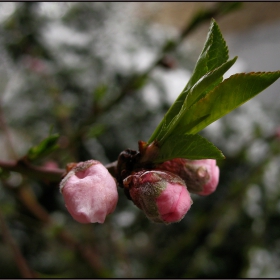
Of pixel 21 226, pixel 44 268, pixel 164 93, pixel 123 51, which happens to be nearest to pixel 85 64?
pixel 123 51

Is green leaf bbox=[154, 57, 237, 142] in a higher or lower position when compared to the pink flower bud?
higher

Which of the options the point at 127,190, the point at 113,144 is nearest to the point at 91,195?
the point at 127,190

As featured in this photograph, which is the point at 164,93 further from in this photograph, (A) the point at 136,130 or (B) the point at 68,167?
(B) the point at 68,167

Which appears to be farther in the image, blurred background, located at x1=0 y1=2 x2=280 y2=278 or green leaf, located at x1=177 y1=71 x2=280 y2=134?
blurred background, located at x1=0 y1=2 x2=280 y2=278

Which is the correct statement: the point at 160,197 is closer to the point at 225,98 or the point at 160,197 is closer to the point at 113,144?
the point at 225,98

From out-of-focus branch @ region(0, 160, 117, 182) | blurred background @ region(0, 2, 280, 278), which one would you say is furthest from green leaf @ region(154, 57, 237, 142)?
blurred background @ region(0, 2, 280, 278)

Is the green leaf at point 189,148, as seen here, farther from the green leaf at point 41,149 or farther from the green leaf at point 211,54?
the green leaf at point 41,149

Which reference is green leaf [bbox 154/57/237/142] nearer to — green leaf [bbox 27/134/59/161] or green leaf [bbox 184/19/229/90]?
green leaf [bbox 184/19/229/90]
